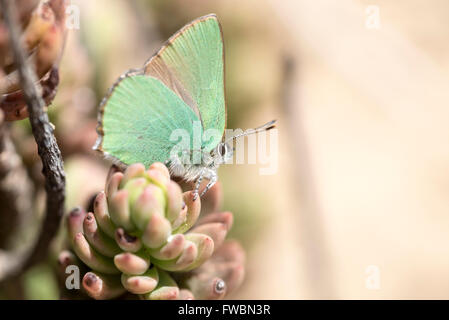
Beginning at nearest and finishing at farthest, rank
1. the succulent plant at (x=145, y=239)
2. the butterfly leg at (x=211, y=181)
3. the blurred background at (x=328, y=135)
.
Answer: the succulent plant at (x=145, y=239)
the butterfly leg at (x=211, y=181)
the blurred background at (x=328, y=135)

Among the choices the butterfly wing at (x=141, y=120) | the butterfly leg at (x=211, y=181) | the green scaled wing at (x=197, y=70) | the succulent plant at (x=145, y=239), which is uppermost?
the green scaled wing at (x=197, y=70)

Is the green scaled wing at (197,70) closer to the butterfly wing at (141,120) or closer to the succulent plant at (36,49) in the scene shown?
the butterfly wing at (141,120)

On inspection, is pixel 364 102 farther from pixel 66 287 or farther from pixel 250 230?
pixel 66 287

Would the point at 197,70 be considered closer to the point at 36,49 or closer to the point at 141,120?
the point at 141,120

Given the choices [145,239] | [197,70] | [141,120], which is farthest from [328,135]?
[145,239]

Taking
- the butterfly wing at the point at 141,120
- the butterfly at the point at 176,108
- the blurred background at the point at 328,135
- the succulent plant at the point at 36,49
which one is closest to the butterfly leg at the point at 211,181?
the butterfly at the point at 176,108

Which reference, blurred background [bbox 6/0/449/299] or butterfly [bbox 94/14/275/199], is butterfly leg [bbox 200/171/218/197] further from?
blurred background [bbox 6/0/449/299]
